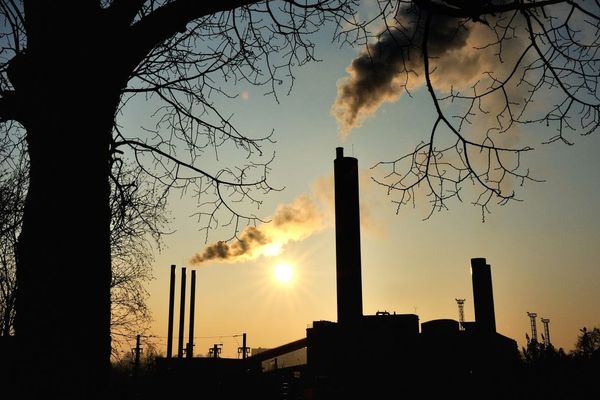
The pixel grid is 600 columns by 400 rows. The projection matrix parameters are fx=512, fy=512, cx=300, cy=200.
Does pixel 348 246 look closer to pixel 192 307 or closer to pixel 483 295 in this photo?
pixel 483 295

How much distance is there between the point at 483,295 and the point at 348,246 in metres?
5.59

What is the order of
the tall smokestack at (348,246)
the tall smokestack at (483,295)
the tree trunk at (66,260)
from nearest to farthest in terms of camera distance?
1. the tree trunk at (66,260)
2. the tall smokestack at (348,246)
3. the tall smokestack at (483,295)

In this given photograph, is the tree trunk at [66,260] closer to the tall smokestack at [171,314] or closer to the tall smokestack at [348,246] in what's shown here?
the tall smokestack at [348,246]

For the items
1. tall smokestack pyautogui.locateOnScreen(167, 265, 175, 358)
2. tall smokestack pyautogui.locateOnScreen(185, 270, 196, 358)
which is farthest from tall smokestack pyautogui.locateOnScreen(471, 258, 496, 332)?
tall smokestack pyautogui.locateOnScreen(167, 265, 175, 358)

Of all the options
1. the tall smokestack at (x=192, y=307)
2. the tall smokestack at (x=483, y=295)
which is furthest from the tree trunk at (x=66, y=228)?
the tall smokestack at (x=192, y=307)

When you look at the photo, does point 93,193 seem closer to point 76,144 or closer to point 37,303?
point 76,144

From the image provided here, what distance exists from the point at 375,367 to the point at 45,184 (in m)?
12.5

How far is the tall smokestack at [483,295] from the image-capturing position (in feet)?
55.6

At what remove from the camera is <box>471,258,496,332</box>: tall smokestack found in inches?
667

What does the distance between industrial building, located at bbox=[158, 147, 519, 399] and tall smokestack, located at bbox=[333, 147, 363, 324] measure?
3 centimetres

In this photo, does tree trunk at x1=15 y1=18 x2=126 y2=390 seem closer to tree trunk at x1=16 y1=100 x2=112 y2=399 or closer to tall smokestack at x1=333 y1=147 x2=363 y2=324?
tree trunk at x1=16 y1=100 x2=112 y2=399

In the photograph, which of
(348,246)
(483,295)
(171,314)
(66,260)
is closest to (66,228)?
(66,260)

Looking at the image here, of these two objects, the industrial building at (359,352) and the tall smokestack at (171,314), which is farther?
the tall smokestack at (171,314)

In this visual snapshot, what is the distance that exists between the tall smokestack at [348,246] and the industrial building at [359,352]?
0.10 ft
